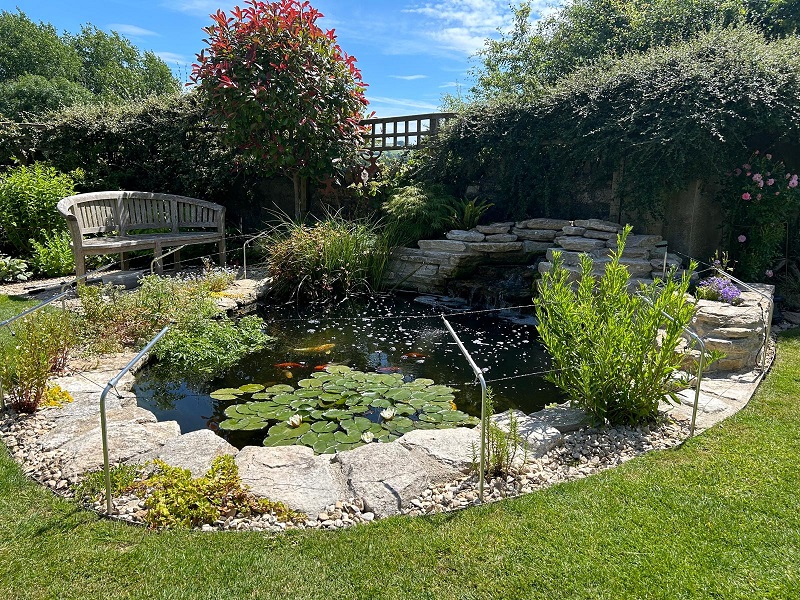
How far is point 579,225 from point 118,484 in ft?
19.1

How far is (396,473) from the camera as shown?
266 cm

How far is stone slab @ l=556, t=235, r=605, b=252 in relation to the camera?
21.0 feet

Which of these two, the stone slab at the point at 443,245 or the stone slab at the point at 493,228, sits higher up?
the stone slab at the point at 493,228

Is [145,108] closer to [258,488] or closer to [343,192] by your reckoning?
[343,192]

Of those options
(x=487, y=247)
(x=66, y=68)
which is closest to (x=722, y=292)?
(x=487, y=247)

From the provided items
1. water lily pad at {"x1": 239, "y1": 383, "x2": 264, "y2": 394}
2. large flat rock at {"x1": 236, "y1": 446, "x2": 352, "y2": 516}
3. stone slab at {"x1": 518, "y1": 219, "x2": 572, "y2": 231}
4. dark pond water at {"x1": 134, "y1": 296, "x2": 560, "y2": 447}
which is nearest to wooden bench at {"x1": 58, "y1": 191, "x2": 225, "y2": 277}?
dark pond water at {"x1": 134, "y1": 296, "x2": 560, "y2": 447}

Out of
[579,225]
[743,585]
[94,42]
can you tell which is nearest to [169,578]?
[743,585]

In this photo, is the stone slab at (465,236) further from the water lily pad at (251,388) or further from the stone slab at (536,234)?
the water lily pad at (251,388)

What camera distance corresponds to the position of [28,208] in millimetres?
7406

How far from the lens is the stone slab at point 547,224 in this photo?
716 centimetres

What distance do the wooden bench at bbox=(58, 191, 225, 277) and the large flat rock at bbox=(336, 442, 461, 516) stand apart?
4.57 meters

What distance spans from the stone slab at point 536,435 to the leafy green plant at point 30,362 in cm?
264

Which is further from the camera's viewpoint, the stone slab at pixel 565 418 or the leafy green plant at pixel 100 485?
the stone slab at pixel 565 418

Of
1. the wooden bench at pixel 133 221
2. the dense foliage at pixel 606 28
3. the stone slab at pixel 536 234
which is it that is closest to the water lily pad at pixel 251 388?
the wooden bench at pixel 133 221
